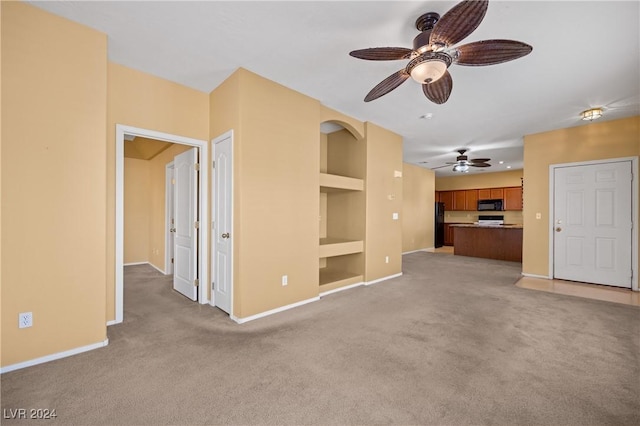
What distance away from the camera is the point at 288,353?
7.95ft

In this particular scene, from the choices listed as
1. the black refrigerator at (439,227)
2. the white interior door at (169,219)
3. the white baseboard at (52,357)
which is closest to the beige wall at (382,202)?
the white interior door at (169,219)

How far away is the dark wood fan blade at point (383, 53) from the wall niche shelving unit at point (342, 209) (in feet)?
6.80

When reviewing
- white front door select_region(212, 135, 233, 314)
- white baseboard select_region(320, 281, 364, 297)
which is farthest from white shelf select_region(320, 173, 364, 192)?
white baseboard select_region(320, 281, 364, 297)

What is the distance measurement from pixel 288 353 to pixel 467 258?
6.89 meters

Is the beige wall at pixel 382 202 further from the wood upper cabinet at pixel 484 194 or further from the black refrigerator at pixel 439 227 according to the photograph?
the wood upper cabinet at pixel 484 194

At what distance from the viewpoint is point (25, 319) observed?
2160 millimetres

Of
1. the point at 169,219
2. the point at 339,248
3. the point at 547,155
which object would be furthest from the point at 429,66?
the point at 169,219

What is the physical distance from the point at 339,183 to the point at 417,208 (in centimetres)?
567

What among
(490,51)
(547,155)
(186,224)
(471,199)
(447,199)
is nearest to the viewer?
(490,51)

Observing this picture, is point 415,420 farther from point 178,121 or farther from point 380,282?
point 178,121

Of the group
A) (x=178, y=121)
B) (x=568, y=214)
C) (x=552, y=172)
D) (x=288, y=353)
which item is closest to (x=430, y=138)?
(x=552, y=172)

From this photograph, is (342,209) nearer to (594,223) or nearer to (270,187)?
(270,187)

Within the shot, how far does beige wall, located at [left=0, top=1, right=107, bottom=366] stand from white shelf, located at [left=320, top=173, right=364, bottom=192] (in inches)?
106

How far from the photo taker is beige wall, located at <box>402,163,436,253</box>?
877 cm
